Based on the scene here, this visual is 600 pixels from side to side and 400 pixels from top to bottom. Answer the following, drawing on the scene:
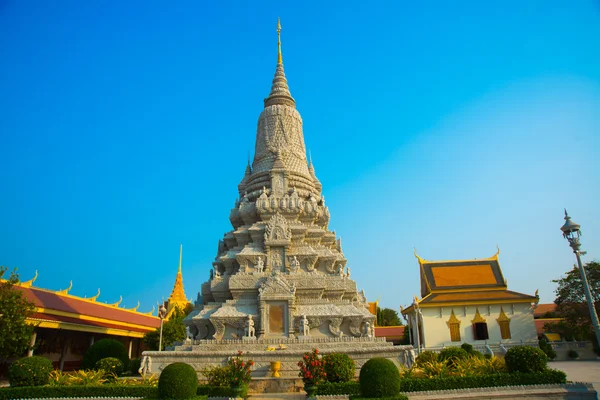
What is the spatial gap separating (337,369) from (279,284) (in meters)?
6.74

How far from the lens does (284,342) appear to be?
18.4 metres

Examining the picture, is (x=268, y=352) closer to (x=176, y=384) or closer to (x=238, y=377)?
(x=238, y=377)

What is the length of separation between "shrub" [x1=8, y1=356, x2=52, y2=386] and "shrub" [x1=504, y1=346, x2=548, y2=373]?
50.0ft

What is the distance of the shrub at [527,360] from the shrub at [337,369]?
5.17 meters

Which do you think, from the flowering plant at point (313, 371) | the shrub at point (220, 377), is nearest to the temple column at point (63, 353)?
the shrub at point (220, 377)

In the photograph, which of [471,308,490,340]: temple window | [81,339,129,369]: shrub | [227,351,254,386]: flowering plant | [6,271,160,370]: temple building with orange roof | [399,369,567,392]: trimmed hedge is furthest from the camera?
[471,308,490,340]: temple window

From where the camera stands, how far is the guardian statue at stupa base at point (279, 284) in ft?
59.4

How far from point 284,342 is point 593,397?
11.1 metres

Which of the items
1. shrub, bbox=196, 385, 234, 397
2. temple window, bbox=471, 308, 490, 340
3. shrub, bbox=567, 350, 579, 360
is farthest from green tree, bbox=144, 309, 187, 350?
shrub, bbox=567, 350, 579, 360

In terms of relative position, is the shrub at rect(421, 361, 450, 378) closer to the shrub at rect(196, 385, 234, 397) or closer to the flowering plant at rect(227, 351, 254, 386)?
the flowering plant at rect(227, 351, 254, 386)

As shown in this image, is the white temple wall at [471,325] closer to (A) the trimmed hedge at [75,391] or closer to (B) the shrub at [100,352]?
(B) the shrub at [100,352]

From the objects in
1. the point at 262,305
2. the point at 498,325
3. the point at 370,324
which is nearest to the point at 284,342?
the point at 262,305

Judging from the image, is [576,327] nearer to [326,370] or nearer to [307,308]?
[307,308]

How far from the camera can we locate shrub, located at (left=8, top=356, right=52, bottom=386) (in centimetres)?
1370
